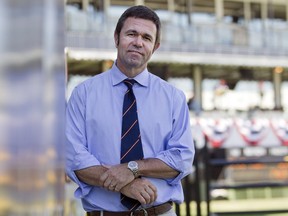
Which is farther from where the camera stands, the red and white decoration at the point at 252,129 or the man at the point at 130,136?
the red and white decoration at the point at 252,129

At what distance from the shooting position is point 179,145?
1.66m

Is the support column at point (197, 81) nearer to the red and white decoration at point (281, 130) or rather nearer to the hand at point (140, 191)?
the red and white decoration at point (281, 130)

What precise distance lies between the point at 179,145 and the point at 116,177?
22 cm

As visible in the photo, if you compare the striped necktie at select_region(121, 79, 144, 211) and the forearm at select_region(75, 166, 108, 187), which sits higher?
the striped necktie at select_region(121, 79, 144, 211)

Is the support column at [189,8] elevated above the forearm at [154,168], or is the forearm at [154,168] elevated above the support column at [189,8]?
the support column at [189,8]

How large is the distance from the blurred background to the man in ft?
0.68

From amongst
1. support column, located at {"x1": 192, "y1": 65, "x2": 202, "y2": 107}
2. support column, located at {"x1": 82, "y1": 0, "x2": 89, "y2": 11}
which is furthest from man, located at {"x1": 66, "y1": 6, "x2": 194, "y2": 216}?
support column, located at {"x1": 192, "y1": 65, "x2": 202, "y2": 107}

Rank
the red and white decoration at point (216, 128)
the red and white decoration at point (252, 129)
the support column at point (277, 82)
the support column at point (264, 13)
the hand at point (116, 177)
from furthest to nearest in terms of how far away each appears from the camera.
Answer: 1. the support column at point (277, 82)
2. the support column at point (264, 13)
3. the red and white decoration at point (252, 129)
4. the red and white decoration at point (216, 128)
5. the hand at point (116, 177)

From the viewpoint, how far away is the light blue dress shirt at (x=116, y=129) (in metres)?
1.64

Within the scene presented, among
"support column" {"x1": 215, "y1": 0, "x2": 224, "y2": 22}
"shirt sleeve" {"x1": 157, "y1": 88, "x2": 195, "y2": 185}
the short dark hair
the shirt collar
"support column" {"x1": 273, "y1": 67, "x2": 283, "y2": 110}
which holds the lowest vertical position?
"shirt sleeve" {"x1": 157, "y1": 88, "x2": 195, "y2": 185}

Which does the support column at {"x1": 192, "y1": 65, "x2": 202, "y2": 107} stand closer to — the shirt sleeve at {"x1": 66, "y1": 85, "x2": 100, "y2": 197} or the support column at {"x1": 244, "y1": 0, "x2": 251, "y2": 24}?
the support column at {"x1": 244, "y1": 0, "x2": 251, "y2": 24}

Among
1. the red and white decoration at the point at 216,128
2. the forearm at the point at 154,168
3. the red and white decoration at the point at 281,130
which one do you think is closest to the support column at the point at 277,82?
the red and white decoration at the point at 281,130

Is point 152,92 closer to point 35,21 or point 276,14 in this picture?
point 35,21

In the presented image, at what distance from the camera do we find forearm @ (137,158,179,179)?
63.3 inches
